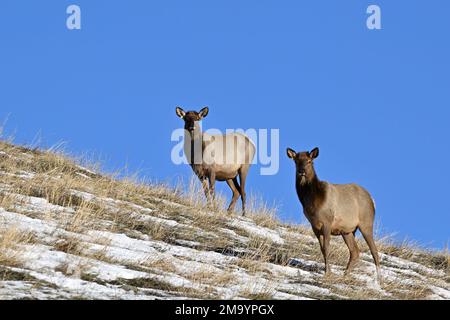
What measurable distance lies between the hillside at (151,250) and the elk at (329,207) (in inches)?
21.3

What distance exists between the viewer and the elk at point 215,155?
1830 centimetres

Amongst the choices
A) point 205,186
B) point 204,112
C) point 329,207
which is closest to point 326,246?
point 329,207

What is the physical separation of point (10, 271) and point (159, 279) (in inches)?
65.7

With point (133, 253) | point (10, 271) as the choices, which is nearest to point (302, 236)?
point (133, 253)

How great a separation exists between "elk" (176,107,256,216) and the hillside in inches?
60.2

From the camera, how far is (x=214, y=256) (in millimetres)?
11391

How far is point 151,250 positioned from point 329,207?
282cm

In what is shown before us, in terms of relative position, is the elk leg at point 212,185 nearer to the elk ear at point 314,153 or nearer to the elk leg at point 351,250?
the elk leg at point 351,250

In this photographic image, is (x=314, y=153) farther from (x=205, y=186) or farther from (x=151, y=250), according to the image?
(x=205, y=186)

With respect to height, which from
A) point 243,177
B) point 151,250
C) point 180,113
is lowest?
point 151,250

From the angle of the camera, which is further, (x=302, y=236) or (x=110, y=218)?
(x=302, y=236)

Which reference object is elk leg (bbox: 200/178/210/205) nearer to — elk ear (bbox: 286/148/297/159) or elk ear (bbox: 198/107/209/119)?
elk ear (bbox: 198/107/209/119)

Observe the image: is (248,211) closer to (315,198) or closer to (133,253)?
(315,198)

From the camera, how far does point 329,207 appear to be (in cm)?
1205
